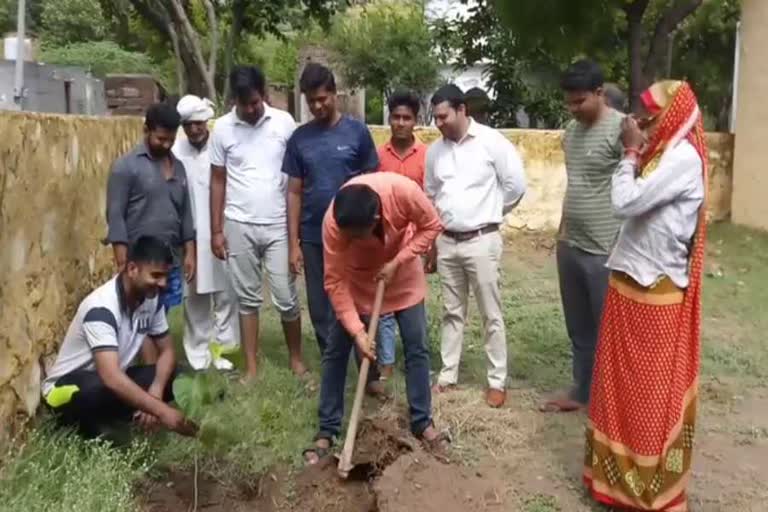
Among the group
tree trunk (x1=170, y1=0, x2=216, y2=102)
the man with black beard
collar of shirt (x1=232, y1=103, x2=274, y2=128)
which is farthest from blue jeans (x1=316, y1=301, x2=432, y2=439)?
tree trunk (x1=170, y1=0, x2=216, y2=102)

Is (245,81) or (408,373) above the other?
(245,81)

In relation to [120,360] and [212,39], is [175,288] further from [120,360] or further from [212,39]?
[212,39]

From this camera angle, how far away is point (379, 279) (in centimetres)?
470

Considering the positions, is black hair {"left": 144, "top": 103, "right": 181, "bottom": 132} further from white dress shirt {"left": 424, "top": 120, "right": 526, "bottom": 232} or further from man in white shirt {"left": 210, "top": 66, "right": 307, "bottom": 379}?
white dress shirt {"left": 424, "top": 120, "right": 526, "bottom": 232}

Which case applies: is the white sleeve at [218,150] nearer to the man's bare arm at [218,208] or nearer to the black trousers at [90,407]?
the man's bare arm at [218,208]

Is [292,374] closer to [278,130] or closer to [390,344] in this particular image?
[390,344]

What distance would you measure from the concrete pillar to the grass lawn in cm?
405

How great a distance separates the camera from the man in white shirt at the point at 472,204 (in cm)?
545

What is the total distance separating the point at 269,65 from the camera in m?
27.4

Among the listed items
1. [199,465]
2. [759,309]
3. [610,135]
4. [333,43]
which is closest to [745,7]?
[759,309]

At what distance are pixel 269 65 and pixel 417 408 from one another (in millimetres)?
23418

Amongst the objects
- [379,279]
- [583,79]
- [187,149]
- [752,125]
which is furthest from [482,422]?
[752,125]

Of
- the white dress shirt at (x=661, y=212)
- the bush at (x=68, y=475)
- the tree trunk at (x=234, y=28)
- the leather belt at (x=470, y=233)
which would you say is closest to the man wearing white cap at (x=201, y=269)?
the leather belt at (x=470, y=233)

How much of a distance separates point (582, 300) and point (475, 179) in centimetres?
83
